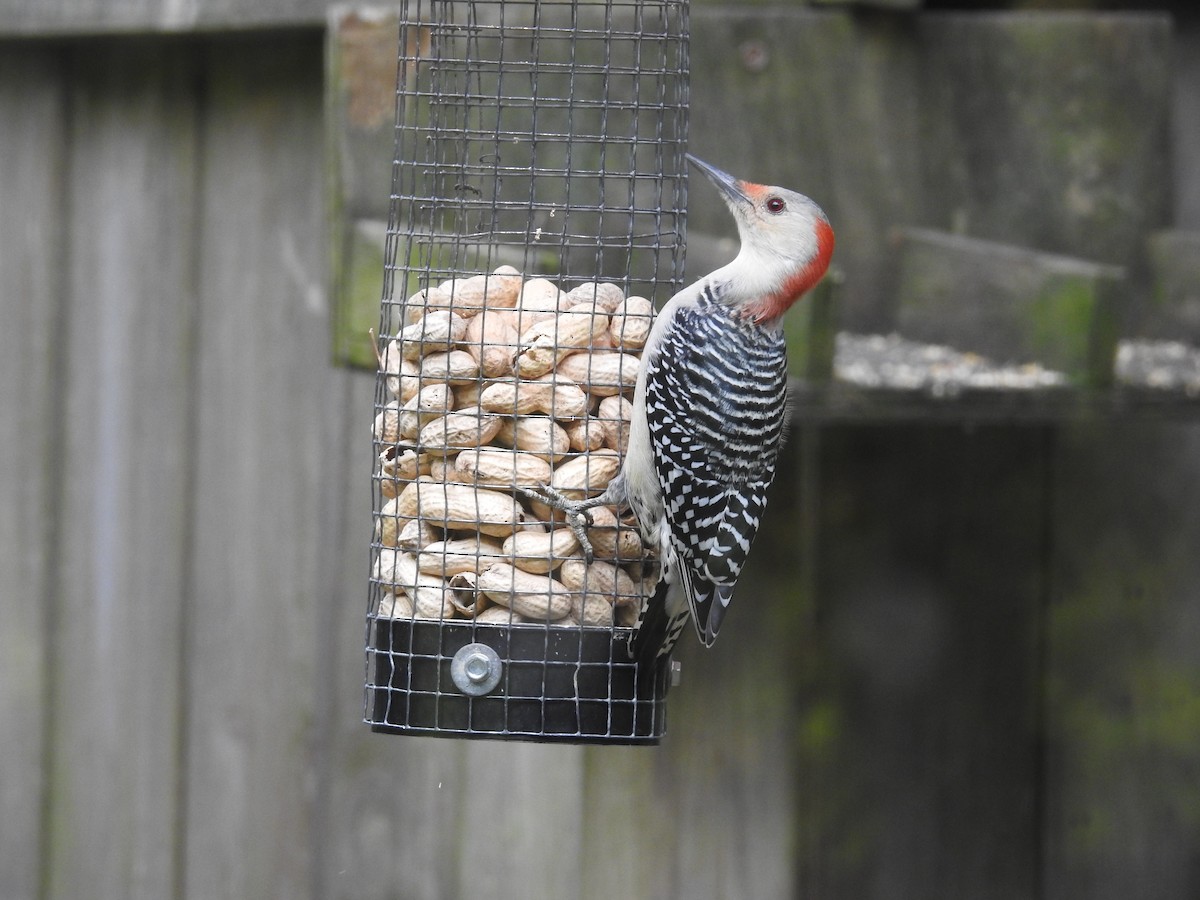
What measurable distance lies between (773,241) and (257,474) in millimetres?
1325

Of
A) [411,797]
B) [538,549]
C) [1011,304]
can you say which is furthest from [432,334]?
[411,797]

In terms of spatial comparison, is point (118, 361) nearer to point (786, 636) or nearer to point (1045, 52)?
point (786, 636)

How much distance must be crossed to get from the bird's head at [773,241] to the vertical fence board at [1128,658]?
859mm

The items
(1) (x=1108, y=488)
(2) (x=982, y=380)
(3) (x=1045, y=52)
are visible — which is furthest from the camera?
(1) (x=1108, y=488)

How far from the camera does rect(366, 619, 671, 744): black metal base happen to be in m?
2.72

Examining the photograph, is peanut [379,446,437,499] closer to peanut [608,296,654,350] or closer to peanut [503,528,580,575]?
peanut [503,528,580,575]

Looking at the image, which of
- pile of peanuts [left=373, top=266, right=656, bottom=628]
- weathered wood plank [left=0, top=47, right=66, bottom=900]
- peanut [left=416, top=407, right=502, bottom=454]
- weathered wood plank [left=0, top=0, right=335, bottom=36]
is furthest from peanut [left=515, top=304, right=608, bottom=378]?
weathered wood plank [left=0, top=47, right=66, bottom=900]

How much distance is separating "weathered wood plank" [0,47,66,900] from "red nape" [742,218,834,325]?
5.34 ft

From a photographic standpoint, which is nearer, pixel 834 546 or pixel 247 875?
pixel 834 546

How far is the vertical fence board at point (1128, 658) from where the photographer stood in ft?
11.5

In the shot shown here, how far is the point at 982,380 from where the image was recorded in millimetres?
2746

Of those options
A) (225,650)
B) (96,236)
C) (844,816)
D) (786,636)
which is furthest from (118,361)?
(844,816)

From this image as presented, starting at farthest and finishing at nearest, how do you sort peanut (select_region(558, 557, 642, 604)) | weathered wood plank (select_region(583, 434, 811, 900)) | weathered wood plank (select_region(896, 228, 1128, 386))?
weathered wood plank (select_region(583, 434, 811, 900)) → peanut (select_region(558, 557, 642, 604)) → weathered wood plank (select_region(896, 228, 1128, 386))

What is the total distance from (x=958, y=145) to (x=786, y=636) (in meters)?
1.06
